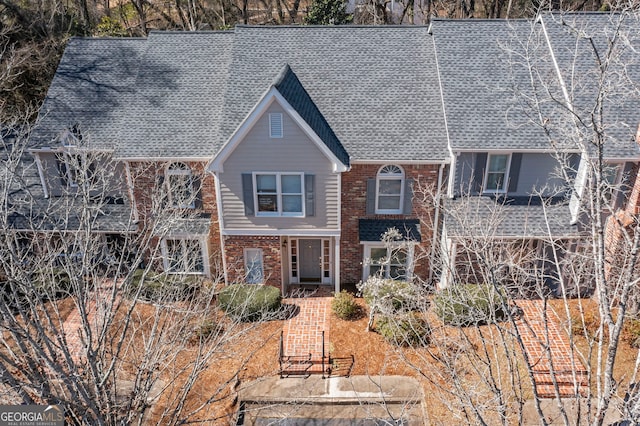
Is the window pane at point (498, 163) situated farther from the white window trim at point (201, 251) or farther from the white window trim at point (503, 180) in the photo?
the white window trim at point (201, 251)

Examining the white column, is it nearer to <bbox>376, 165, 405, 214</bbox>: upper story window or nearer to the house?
the house

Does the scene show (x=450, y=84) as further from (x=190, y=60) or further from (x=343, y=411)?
(x=343, y=411)

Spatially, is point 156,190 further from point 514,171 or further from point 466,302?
point 514,171

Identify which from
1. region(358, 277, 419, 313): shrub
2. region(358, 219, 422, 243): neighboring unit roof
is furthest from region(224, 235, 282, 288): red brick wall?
region(358, 277, 419, 313): shrub

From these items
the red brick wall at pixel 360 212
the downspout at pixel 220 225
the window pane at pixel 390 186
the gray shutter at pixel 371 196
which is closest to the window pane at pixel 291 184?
the red brick wall at pixel 360 212

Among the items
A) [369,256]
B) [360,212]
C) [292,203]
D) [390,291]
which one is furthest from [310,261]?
[390,291]
